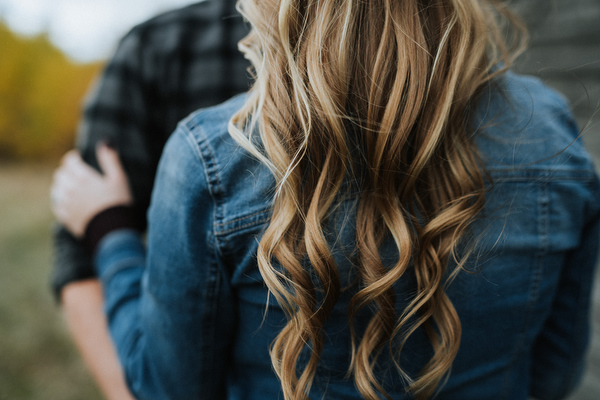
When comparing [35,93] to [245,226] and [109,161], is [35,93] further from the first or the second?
[245,226]

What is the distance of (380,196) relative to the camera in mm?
694

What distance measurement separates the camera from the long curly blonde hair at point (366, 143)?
64 cm

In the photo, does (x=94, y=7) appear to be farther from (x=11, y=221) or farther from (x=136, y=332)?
(x=136, y=332)

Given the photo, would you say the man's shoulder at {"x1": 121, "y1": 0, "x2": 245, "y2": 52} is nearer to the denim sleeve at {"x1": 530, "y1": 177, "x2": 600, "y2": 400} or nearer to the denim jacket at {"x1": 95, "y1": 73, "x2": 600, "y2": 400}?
the denim jacket at {"x1": 95, "y1": 73, "x2": 600, "y2": 400}

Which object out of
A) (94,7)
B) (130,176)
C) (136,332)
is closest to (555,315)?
(136,332)

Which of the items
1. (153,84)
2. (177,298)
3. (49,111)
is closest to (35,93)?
(49,111)

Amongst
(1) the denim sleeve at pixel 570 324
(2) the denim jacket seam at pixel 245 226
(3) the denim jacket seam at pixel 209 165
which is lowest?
(1) the denim sleeve at pixel 570 324

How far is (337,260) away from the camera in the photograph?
2.37 ft

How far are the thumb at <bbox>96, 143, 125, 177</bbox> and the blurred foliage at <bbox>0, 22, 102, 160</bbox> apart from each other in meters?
11.5

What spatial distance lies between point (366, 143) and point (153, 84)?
960mm

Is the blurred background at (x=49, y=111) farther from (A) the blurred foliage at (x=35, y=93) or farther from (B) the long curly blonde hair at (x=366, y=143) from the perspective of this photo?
(B) the long curly blonde hair at (x=366, y=143)

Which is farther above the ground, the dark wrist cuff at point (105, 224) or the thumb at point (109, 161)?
the thumb at point (109, 161)

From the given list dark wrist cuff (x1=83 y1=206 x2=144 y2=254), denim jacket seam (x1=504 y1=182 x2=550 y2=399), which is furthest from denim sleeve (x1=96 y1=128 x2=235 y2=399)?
denim jacket seam (x1=504 y1=182 x2=550 y2=399)

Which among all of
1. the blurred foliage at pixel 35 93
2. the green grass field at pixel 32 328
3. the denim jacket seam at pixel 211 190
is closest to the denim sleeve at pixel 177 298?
the denim jacket seam at pixel 211 190
